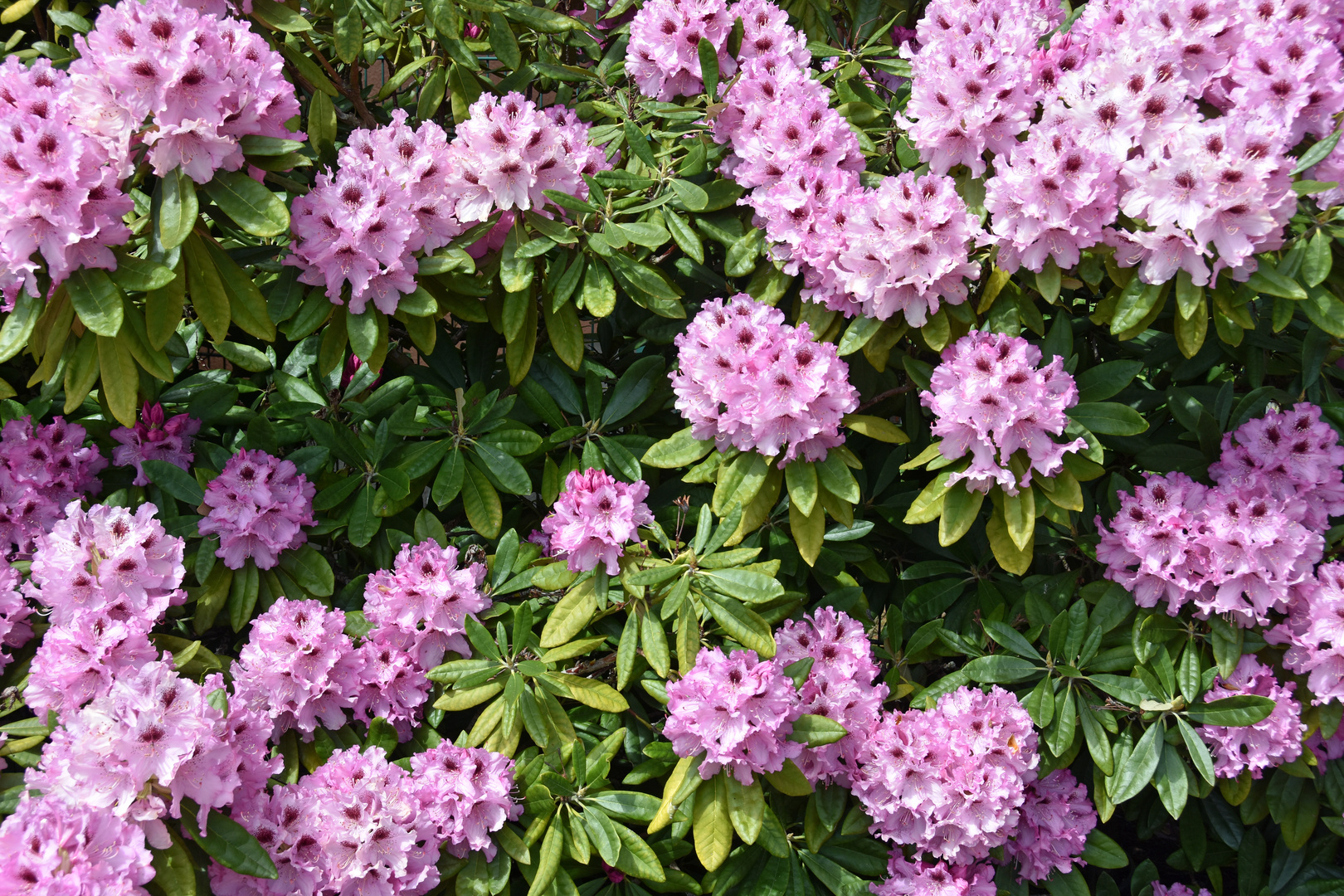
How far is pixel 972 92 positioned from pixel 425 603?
1359mm

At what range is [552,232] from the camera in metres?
1.93

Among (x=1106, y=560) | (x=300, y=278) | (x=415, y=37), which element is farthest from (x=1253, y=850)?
(x=415, y=37)

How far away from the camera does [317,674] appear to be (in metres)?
1.86

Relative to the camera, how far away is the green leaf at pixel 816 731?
5.66 feet

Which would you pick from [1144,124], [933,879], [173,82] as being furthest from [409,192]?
[933,879]

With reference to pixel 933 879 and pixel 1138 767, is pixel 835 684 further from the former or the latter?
pixel 1138 767

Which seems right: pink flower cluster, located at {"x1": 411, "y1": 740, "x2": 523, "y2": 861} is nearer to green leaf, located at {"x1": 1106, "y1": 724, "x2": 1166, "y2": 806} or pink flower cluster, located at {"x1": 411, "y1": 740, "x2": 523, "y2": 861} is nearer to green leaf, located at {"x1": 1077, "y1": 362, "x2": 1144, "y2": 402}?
green leaf, located at {"x1": 1106, "y1": 724, "x2": 1166, "y2": 806}

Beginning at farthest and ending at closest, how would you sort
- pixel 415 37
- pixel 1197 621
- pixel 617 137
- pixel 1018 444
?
pixel 415 37 → pixel 617 137 → pixel 1197 621 → pixel 1018 444

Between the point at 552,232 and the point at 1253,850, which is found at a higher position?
the point at 552,232

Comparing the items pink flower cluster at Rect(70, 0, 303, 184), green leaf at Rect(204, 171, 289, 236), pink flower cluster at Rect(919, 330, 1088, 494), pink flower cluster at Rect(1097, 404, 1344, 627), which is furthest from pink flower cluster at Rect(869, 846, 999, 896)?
pink flower cluster at Rect(70, 0, 303, 184)

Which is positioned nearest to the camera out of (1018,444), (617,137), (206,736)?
(206,736)

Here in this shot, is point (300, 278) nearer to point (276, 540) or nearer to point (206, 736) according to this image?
point (276, 540)

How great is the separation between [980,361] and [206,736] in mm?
1357

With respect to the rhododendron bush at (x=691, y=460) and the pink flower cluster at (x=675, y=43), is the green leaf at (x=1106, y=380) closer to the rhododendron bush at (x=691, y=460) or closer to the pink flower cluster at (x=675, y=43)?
the rhododendron bush at (x=691, y=460)
